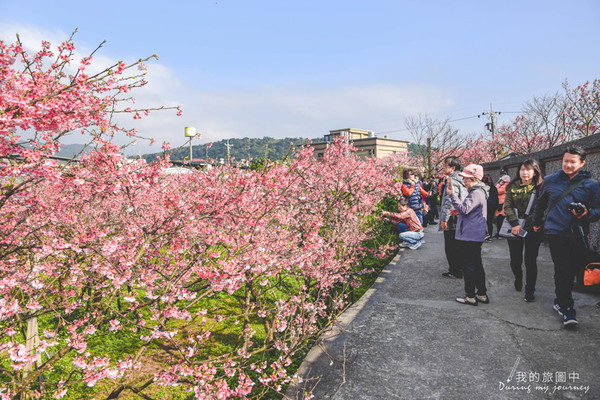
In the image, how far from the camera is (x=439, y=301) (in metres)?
5.02

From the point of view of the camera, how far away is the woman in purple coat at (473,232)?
15.6 ft

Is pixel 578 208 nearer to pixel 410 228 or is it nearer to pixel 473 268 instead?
pixel 473 268

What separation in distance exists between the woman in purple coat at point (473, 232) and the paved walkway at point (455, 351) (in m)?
0.23

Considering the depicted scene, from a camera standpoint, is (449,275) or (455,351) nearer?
(455,351)

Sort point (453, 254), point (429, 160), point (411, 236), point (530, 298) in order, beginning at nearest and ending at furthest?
point (530, 298) < point (453, 254) < point (411, 236) < point (429, 160)

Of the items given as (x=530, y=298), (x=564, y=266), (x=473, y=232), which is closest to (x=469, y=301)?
(x=530, y=298)

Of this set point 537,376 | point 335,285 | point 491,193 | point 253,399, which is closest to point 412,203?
point 491,193

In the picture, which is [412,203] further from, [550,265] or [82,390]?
[82,390]

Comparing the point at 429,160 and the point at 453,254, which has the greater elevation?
the point at 429,160

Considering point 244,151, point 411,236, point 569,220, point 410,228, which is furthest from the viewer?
point 244,151

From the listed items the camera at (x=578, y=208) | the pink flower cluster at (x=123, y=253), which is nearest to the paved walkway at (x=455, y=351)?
the pink flower cluster at (x=123, y=253)

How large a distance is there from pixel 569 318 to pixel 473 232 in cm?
144

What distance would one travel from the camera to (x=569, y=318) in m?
3.88

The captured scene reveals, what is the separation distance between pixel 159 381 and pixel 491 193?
7711 mm
